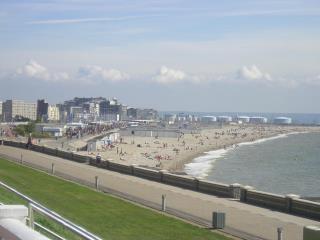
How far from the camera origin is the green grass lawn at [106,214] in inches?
671

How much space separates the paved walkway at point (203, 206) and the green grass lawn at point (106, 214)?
129cm

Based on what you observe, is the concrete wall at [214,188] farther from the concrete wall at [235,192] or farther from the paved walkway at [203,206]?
the paved walkway at [203,206]

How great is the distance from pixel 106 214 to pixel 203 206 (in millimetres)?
4764

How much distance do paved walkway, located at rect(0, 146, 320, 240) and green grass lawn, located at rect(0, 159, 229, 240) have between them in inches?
50.7

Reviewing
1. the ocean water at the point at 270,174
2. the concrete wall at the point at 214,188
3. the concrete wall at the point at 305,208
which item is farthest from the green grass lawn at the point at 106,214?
the ocean water at the point at 270,174

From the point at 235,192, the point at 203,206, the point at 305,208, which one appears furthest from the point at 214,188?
the point at 305,208

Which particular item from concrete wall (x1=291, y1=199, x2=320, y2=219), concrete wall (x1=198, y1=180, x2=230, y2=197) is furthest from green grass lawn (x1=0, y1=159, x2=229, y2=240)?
concrete wall (x1=198, y1=180, x2=230, y2=197)

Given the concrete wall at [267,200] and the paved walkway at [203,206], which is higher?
the concrete wall at [267,200]

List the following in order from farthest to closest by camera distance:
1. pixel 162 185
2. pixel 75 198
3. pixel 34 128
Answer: pixel 34 128
pixel 162 185
pixel 75 198

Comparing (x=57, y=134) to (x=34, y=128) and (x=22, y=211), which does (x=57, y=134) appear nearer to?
(x=34, y=128)

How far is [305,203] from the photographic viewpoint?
2162 centimetres

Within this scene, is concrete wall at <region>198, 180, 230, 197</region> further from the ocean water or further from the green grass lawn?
the ocean water

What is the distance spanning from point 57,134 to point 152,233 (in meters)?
131

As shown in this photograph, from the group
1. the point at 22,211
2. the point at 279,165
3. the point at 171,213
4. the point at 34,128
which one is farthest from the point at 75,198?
the point at 34,128
